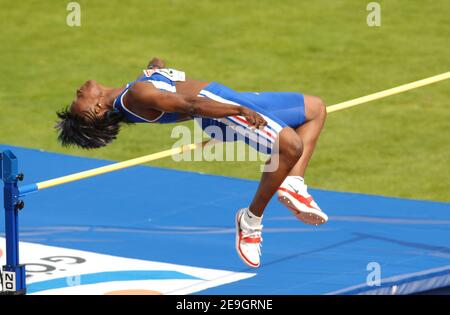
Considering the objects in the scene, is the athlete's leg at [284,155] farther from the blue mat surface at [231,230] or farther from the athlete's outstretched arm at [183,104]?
the blue mat surface at [231,230]

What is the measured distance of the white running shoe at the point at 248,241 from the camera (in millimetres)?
10055

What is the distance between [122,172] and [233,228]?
2.03 m

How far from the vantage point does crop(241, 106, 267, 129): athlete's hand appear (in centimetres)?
947

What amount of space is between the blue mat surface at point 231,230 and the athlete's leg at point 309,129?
0.93 meters

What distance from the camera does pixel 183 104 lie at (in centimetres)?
938

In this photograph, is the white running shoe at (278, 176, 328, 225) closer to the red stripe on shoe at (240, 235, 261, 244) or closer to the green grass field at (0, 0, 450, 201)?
the red stripe on shoe at (240, 235, 261, 244)

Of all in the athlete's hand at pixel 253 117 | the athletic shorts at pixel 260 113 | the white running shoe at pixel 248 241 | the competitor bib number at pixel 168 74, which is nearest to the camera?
the athlete's hand at pixel 253 117

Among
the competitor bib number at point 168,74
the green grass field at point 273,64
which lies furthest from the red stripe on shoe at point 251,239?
the green grass field at point 273,64

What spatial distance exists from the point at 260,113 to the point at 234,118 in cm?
19

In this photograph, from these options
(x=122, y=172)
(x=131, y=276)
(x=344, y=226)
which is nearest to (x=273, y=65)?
(x=122, y=172)

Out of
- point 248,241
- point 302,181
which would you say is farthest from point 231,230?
point 302,181

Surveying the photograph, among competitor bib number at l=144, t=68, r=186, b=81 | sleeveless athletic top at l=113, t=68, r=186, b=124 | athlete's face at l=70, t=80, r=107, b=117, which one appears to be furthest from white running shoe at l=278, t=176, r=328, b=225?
athlete's face at l=70, t=80, r=107, b=117

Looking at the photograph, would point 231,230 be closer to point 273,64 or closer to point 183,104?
point 183,104

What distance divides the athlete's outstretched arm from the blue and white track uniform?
10cm
